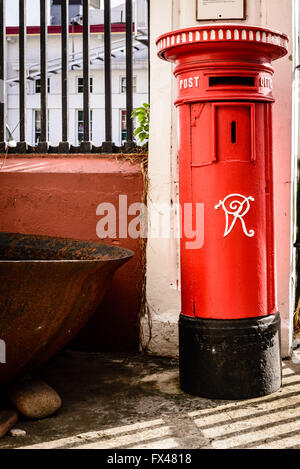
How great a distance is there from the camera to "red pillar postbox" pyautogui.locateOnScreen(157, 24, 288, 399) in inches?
113

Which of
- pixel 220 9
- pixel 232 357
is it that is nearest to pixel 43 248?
pixel 232 357

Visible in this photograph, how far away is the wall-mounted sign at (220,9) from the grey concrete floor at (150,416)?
2.15m

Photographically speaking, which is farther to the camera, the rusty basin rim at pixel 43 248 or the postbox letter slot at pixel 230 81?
the rusty basin rim at pixel 43 248

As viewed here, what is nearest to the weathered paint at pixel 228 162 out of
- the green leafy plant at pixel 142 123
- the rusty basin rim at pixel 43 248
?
the rusty basin rim at pixel 43 248

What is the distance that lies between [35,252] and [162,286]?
34.4 inches

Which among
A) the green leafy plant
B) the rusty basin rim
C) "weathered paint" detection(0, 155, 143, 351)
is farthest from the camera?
the green leafy plant

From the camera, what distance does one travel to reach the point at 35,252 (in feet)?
11.2

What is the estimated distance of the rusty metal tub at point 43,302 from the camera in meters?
2.46

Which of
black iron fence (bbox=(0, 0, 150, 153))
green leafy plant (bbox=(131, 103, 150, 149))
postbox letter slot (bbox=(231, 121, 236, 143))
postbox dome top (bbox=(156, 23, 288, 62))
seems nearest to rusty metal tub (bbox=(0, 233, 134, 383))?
postbox letter slot (bbox=(231, 121, 236, 143))

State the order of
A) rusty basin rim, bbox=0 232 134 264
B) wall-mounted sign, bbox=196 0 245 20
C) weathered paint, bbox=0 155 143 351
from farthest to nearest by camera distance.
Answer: weathered paint, bbox=0 155 143 351 < wall-mounted sign, bbox=196 0 245 20 < rusty basin rim, bbox=0 232 134 264

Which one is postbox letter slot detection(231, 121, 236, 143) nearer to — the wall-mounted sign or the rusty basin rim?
the rusty basin rim

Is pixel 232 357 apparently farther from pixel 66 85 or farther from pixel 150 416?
pixel 66 85

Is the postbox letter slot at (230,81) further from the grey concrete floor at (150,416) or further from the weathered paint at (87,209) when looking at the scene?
the grey concrete floor at (150,416)
